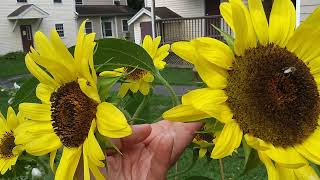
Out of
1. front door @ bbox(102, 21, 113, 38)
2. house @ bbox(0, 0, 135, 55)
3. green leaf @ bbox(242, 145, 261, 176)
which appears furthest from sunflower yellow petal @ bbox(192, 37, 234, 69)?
front door @ bbox(102, 21, 113, 38)

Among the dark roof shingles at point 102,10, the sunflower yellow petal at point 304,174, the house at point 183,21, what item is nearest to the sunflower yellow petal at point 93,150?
the sunflower yellow petal at point 304,174

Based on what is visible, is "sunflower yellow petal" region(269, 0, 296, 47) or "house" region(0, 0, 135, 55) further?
"house" region(0, 0, 135, 55)

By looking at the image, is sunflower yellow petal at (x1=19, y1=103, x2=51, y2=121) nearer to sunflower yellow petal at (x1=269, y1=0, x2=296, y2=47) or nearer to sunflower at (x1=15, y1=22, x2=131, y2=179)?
sunflower at (x1=15, y1=22, x2=131, y2=179)

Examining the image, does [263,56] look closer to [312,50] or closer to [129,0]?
[312,50]

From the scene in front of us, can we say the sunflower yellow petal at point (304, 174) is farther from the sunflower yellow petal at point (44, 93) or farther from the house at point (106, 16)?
the house at point (106, 16)

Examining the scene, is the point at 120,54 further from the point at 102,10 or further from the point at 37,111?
the point at 102,10
